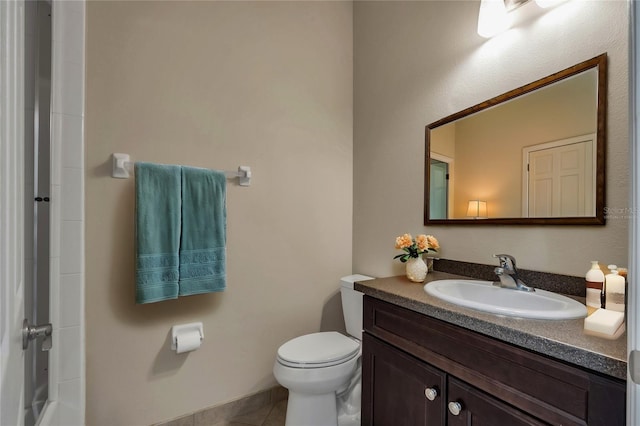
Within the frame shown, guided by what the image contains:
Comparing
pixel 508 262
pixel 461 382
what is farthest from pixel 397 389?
pixel 508 262

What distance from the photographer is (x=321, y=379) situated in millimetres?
1388

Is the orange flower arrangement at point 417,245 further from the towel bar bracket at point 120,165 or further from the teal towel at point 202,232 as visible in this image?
the towel bar bracket at point 120,165

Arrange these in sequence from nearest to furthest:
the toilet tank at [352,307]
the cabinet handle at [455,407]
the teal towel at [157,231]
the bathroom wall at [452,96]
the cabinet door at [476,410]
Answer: the cabinet door at [476,410] < the cabinet handle at [455,407] < the bathroom wall at [452,96] < the teal towel at [157,231] < the toilet tank at [352,307]

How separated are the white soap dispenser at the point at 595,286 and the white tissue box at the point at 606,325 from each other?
175 millimetres

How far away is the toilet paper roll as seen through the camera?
57.7 inches

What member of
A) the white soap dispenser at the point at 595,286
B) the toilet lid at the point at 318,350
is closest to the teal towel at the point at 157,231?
the toilet lid at the point at 318,350

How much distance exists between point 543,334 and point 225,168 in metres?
1.57

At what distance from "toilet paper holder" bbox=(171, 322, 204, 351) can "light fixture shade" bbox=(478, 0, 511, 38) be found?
81.1 inches

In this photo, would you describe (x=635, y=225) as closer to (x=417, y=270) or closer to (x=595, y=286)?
(x=595, y=286)

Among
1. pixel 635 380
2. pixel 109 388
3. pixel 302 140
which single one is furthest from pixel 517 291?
pixel 109 388

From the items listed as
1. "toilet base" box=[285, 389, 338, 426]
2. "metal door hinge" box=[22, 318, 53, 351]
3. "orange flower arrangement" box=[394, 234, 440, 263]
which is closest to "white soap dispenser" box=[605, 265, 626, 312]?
"orange flower arrangement" box=[394, 234, 440, 263]

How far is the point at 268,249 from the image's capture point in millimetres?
1816

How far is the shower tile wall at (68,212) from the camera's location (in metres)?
1.18

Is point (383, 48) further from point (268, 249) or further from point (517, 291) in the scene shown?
point (517, 291)
